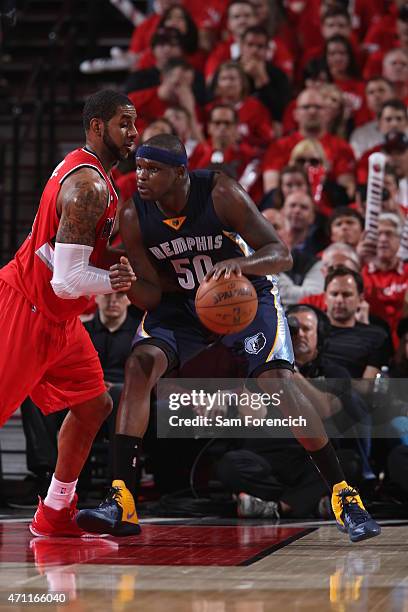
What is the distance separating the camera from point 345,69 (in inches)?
398

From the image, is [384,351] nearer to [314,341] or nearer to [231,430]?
[314,341]

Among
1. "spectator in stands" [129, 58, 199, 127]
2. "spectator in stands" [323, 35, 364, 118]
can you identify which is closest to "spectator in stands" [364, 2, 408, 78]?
"spectator in stands" [323, 35, 364, 118]

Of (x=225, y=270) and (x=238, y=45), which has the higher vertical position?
(x=238, y=45)

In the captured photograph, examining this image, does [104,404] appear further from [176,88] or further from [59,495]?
[176,88]

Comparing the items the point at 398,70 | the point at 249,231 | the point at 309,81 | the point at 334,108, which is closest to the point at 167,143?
the point at 249,231

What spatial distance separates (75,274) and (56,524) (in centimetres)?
141

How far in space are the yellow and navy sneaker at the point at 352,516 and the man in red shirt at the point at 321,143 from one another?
419cm

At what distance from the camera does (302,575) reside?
4.24 meters

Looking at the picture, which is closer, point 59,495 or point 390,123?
point 59,495

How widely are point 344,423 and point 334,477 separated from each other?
126 cm

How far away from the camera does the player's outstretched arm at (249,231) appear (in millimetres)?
4945

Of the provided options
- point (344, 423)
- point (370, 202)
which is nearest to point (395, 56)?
point (370, 202)

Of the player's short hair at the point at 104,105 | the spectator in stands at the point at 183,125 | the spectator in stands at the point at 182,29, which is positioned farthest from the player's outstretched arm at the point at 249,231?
the spectator in stands at the point at 182,29

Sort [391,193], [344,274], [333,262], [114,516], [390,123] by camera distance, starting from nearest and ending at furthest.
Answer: [114,516], [344,274], [333,262], [391,193], [390,123]
